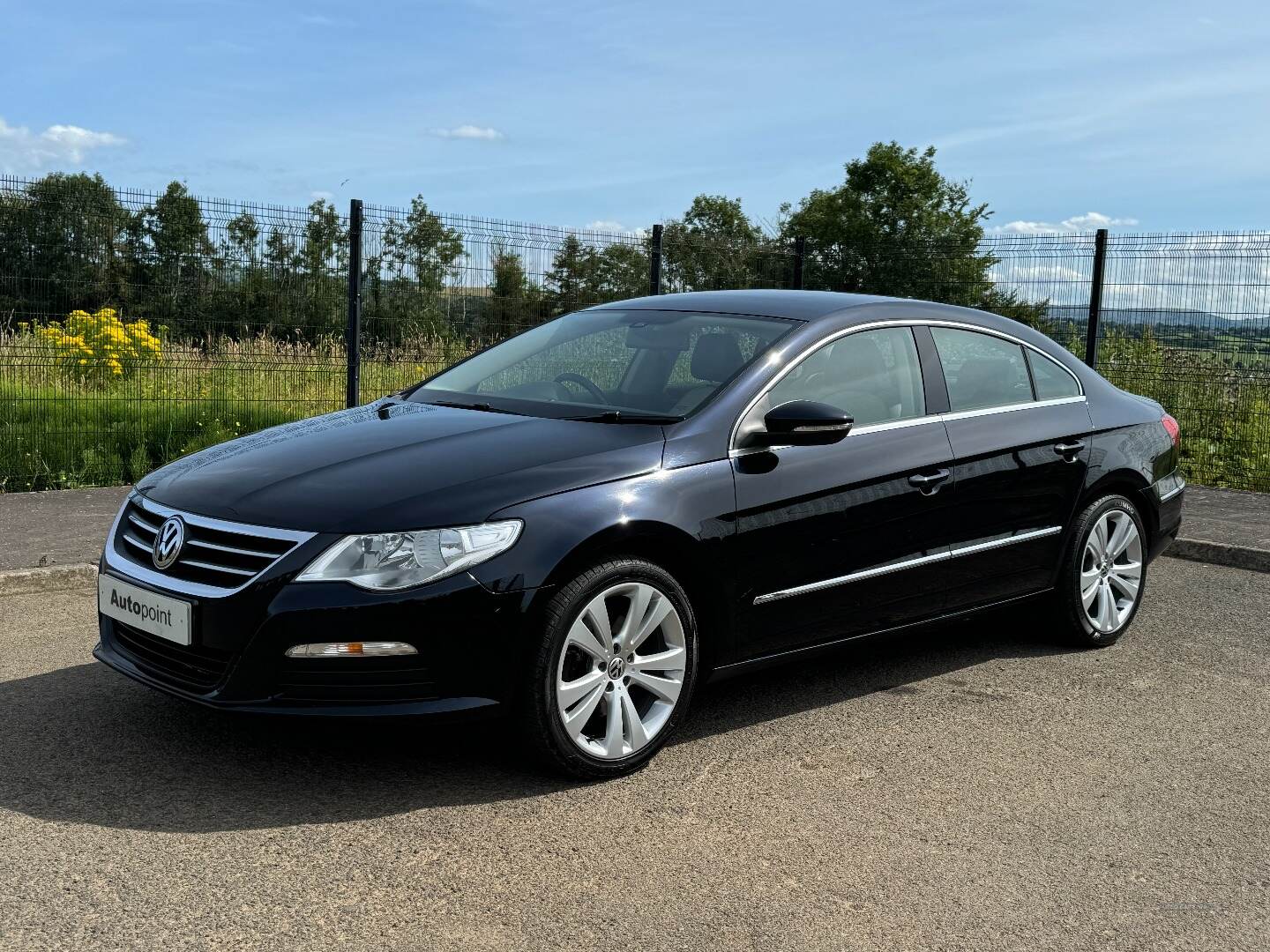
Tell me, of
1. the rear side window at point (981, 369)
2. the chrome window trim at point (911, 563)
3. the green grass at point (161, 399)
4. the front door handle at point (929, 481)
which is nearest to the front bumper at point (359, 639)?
the chrome window trim at point (911, 563)

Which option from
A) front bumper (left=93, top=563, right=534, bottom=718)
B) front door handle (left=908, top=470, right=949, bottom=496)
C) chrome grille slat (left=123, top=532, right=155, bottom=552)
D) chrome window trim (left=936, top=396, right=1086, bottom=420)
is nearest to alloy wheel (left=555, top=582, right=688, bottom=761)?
front bumper (left=93, top=563, right=534, bottom=718)

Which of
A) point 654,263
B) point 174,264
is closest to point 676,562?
point 174,264

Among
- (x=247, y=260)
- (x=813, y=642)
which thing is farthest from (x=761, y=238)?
(x=813, y=642)

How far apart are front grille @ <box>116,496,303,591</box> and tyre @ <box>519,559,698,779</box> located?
0.88 m

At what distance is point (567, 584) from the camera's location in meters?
4.20

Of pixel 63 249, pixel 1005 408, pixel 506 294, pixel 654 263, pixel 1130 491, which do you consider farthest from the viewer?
pixel 654 263

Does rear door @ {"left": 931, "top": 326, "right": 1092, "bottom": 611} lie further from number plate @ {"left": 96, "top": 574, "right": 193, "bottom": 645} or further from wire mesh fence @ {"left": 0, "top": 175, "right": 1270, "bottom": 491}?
wire mesh fence @ {"left": 0, "top": 175, "right": 1270, "bottom": 491}

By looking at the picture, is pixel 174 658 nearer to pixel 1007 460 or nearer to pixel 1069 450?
pixel 1007 460

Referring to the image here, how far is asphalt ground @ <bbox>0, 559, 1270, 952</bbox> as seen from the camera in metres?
3.36

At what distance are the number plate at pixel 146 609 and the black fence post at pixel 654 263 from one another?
352 inches

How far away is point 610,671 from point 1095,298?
975cm

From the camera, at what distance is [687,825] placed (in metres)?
4.04

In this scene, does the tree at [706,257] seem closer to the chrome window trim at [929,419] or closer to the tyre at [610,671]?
the chrome window trim at [929,419]

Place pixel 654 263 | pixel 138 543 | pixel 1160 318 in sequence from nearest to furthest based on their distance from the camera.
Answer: pixel 138 543 → pixel 1160 318 → pixel 654 263
